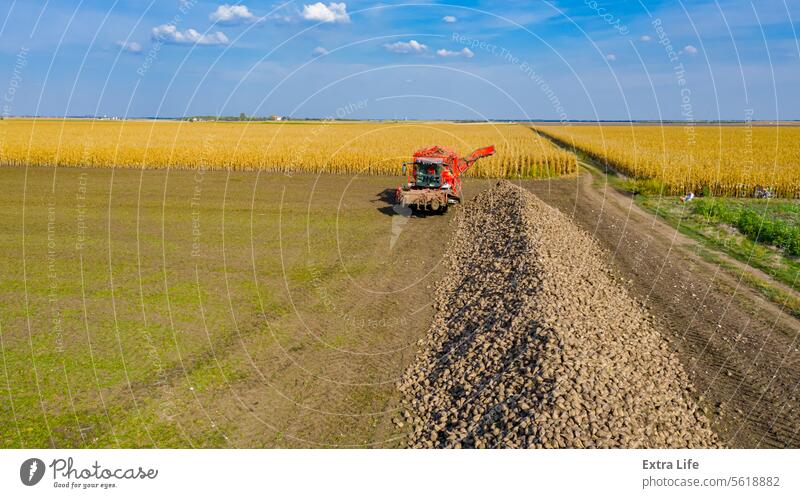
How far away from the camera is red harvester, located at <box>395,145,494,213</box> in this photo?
934 inches

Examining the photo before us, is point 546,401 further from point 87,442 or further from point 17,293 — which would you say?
point 17,293

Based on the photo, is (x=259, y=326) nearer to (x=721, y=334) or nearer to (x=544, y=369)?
(x=544, y=369)

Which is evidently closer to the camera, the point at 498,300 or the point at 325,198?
the point at 498,300

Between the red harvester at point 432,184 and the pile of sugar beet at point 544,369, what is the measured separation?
8.87 metres

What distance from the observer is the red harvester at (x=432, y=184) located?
23.7m

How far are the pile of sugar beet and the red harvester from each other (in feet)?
29.1

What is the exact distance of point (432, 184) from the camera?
24.8 metres

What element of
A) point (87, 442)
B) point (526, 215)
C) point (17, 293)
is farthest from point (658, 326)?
point (17, 293)

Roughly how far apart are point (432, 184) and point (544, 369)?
55.5 feet

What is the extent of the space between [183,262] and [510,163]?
2817 centimetres

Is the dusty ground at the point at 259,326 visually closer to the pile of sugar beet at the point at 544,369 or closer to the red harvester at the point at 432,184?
the pile of sugar beet at the point at 544,369

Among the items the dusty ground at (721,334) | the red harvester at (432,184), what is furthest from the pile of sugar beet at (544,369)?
the red harvester at (432,184)

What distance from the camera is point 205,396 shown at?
926cm

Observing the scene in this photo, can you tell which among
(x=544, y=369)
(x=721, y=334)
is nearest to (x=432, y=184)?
(x=721, y=334)
